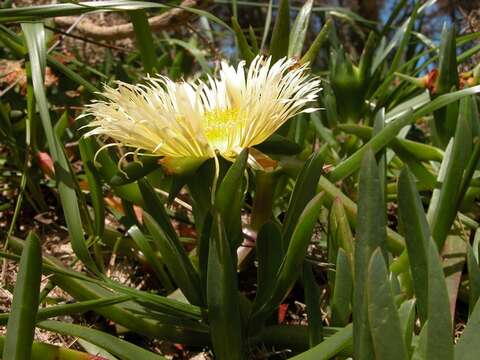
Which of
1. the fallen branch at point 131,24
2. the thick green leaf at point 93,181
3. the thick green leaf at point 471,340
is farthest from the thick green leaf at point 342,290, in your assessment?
the fallen branch at point 131,24

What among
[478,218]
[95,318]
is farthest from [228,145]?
[478,218]

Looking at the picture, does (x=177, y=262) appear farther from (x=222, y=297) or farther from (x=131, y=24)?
(x=131, y=24)

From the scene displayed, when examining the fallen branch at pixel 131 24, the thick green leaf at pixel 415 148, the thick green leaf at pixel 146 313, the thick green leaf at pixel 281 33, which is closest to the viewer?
the thick green leaf at pixel 146 313

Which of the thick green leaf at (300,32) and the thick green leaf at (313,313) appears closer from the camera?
the thick green leaf at (313,313)

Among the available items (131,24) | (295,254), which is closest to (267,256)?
(295,254)

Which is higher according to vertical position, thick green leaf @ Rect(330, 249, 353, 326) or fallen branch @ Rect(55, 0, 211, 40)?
fallen branch @ Rect(55, 0, 211, 40)

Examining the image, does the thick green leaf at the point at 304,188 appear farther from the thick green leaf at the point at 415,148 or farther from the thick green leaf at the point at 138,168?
the thick green leaf at the point at 415,148

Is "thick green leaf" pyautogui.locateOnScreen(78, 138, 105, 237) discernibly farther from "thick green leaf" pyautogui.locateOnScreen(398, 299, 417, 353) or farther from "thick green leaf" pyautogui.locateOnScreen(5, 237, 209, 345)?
"thick green leaf" pyautogui.locateOnScreen(398, 299, 417, 353)

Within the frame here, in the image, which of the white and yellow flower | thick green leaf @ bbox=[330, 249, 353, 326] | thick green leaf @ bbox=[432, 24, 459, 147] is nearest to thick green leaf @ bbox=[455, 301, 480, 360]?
thick green leaf @ bbox=[330, 249, 353, 326]
